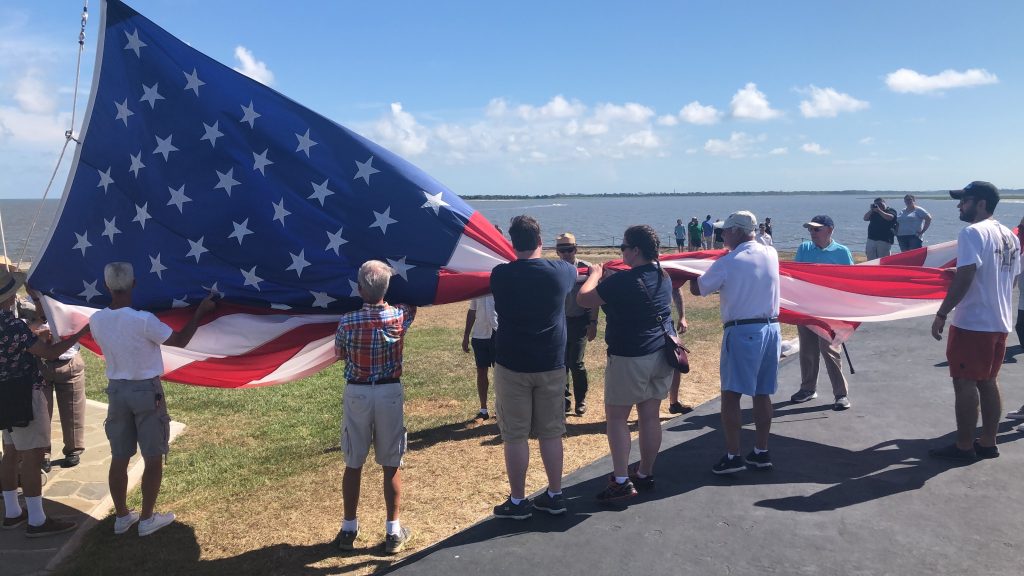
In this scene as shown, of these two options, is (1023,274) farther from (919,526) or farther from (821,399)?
(919,526)

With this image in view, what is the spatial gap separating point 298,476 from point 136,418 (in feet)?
5.34

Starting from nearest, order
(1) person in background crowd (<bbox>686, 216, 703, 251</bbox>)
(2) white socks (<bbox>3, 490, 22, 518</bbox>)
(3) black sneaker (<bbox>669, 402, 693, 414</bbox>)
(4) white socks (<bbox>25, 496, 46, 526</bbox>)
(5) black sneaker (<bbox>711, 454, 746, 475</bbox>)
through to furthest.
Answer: (4) white socks (<bbox>25, 496, 46, 526</bbox>) < (2) white socks (<bbox>3, 490, 22, 518</bbox>) < (5) black sneaker (<bbox>711, 454, 746, 475</bbox>) < (3) black sneaker (<bbox>669, 402, 693, 414</bbox>) < (1) person in background crowd (<bbox>686, 216, 703, 251</bbox>)

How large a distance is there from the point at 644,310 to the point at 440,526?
2039 mm

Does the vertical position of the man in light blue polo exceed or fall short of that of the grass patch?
it exceeds it

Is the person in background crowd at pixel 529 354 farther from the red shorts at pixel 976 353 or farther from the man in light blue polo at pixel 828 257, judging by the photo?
the man in light blue polo at pixel 828 257

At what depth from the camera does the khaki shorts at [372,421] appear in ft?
13.7

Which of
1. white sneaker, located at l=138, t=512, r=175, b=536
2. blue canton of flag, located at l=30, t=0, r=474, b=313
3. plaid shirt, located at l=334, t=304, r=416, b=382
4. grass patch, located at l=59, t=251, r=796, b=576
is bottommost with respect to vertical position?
grass patch, located at l=59, t=251, r=796, b=576

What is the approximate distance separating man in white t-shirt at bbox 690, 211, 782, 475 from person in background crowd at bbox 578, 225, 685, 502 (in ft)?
1.45

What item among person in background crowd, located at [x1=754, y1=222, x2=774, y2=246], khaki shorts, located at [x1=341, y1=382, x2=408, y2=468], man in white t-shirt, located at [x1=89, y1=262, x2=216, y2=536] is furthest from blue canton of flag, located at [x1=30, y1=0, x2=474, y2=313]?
person in background crowd, located at [x1=754, y1=222, x2=774, y2=246]

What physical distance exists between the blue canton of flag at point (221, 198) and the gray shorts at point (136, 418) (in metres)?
0.67

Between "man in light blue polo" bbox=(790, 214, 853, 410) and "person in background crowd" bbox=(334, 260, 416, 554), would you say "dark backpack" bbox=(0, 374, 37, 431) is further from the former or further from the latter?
"man in light blue polo" bbox=(790, 214, 853, 410)

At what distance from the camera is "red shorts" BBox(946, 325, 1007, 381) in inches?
195

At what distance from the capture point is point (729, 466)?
16.2 ft

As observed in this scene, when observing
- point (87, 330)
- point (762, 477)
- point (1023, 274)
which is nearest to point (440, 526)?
point (762, 477)
